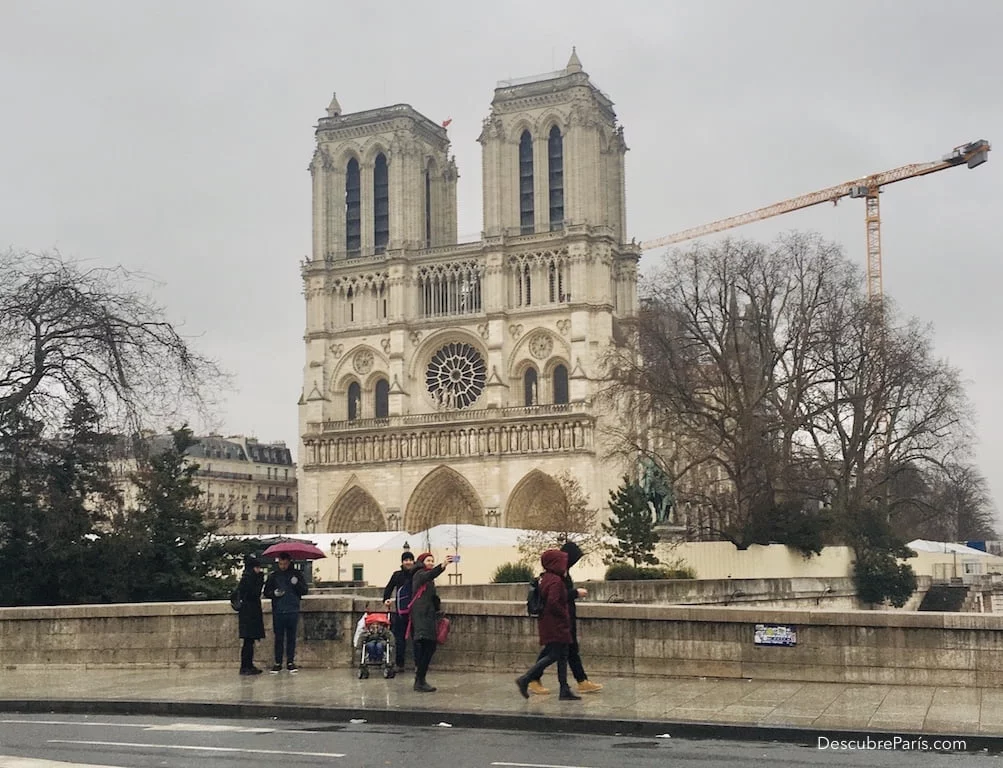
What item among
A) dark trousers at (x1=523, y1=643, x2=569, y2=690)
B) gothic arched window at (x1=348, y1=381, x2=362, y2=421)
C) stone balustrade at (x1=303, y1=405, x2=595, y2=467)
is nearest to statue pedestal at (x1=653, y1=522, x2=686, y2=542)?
stone balustrade at (x1=303, y1=405, x2=595, y2=467)

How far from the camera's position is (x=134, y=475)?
2605 centimetres

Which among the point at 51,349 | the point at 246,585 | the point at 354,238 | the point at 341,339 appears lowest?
the point at 246,585

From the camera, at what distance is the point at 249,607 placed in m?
14.8

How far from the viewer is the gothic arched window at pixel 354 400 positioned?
7381 cm

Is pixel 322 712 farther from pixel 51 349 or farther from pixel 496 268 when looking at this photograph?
pixel 496 268

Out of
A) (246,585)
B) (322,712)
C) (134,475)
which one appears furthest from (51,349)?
(322,712)

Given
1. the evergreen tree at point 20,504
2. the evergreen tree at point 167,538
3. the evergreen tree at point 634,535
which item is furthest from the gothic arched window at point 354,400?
the evergreen tree at point 20,504

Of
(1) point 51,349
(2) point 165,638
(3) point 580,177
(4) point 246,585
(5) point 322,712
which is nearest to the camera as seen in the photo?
(5) point 322,712

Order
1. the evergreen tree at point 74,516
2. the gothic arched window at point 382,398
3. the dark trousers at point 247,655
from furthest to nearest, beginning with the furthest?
the gothic arched window at point 382,398, the evergreen tree at point 74,516, the dark trousers at point 247,655

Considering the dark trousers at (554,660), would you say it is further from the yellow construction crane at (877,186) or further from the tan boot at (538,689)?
the yellow construction crane at (877,186)

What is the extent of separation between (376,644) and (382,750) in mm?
4793

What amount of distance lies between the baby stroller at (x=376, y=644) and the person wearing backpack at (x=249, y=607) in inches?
45.4

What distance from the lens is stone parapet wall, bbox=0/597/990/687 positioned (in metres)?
12.9

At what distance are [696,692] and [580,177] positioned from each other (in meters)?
57.3
